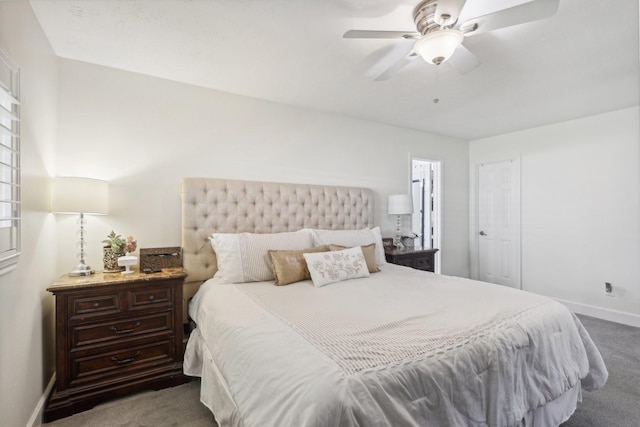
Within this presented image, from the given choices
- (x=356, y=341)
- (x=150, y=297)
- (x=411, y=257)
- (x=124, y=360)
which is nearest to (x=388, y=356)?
(x=356, y=341)

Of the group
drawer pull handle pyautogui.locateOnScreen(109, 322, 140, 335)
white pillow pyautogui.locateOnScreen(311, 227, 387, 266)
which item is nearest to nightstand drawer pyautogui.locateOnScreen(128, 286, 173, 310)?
drawer pull handle pyautogui.locateOnScreen(109, 322, 140, 335)

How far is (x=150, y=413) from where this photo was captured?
6.26 feet

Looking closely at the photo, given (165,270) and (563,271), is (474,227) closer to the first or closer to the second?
(563,271)

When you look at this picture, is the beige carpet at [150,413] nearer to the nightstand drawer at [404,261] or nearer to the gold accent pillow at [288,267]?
the gold accent pillow at [288,267]

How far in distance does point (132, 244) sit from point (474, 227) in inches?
189

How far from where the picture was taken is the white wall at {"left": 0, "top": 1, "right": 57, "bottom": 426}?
1.44 m

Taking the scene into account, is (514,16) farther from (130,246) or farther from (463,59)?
(130,246)

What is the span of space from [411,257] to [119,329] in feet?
10.0

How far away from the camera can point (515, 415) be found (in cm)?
134

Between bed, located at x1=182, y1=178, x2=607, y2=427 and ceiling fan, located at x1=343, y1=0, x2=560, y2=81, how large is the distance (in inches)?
58.6

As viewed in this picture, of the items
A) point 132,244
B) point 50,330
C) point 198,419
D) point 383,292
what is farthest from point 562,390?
point 50,330

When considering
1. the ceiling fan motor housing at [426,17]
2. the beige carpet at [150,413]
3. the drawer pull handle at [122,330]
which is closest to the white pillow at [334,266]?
the beige carpet at [150,413]

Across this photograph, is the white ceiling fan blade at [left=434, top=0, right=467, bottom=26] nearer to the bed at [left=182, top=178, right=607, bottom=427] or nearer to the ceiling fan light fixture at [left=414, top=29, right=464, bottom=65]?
the ceiling fan light fixture at [left=414, top=29, right=464, bottom=65]

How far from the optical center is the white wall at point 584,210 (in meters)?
3.45
